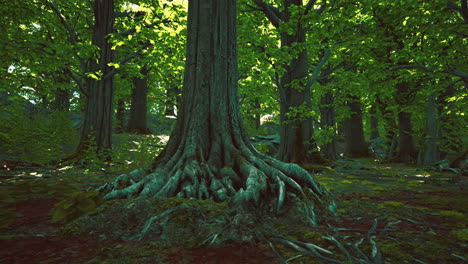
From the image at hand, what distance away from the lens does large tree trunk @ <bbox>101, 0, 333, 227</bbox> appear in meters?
3.46

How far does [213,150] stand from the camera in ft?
14.0

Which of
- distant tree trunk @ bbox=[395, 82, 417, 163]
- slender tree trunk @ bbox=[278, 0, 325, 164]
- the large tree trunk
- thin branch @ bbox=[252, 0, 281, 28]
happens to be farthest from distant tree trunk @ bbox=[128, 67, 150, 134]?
distant tree trunk @ bbox=[395, 82, 417, 163]

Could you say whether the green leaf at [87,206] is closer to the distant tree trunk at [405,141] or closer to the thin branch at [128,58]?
the thin branch at [128,58]

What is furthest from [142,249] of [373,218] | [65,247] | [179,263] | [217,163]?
[373,218]

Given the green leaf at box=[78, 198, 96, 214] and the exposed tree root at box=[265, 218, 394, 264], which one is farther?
the green leaf at box=[78, 198, 96, 214]

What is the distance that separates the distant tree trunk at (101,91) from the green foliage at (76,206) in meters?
7.12

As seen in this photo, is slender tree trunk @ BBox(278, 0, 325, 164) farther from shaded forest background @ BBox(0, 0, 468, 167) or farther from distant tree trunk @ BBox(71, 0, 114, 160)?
distant tree trunk @ BBox(71, 0, 114, 160)

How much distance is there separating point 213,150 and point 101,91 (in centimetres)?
787

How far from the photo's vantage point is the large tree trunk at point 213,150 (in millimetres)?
3455

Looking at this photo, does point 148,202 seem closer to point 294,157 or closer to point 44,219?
point 44,219

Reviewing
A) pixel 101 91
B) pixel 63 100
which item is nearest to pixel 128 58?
pixel 101 91

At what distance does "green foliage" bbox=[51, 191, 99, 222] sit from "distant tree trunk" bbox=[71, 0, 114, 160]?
712cm

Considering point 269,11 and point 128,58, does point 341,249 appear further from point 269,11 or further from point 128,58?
point 128,58

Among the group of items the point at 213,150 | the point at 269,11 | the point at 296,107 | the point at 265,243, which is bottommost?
the point at 265,243
